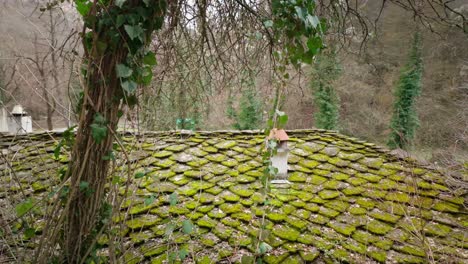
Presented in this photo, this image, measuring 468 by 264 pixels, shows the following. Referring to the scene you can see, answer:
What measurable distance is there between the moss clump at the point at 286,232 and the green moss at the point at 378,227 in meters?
0.70

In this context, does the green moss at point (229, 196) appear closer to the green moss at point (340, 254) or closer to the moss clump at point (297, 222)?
the moss clump at point (297, 222)

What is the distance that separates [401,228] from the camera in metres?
2.43

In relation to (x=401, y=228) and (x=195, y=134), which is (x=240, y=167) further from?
(x=401, y=228)

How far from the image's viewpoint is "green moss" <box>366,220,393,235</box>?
93.4 inches

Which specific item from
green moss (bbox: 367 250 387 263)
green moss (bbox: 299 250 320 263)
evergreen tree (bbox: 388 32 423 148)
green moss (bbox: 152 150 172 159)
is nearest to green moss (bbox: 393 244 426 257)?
green moss (bbox: 367 250 387 263)

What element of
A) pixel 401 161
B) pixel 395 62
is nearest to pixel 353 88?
pixel 395 62

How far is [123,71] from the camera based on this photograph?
1.03m

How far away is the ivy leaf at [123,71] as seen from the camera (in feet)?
3.36

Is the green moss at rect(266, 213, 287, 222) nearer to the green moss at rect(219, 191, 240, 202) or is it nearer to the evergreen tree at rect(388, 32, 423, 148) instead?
the green moss at rect(219, 191, 240, 202)

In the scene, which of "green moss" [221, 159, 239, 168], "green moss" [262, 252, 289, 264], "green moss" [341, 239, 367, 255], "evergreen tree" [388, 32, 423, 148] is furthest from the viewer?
"evergreen tree" [388, 32, 423, 148]

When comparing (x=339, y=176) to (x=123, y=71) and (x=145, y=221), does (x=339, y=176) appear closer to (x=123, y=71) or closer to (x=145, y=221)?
(x=145, y=221)

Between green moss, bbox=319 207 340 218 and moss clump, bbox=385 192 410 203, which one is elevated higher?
moss clump, bbox=385 192 410 203

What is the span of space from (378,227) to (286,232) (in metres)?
0.88

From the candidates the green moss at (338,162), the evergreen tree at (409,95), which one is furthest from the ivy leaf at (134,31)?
the evergreen tree at (409,95)
